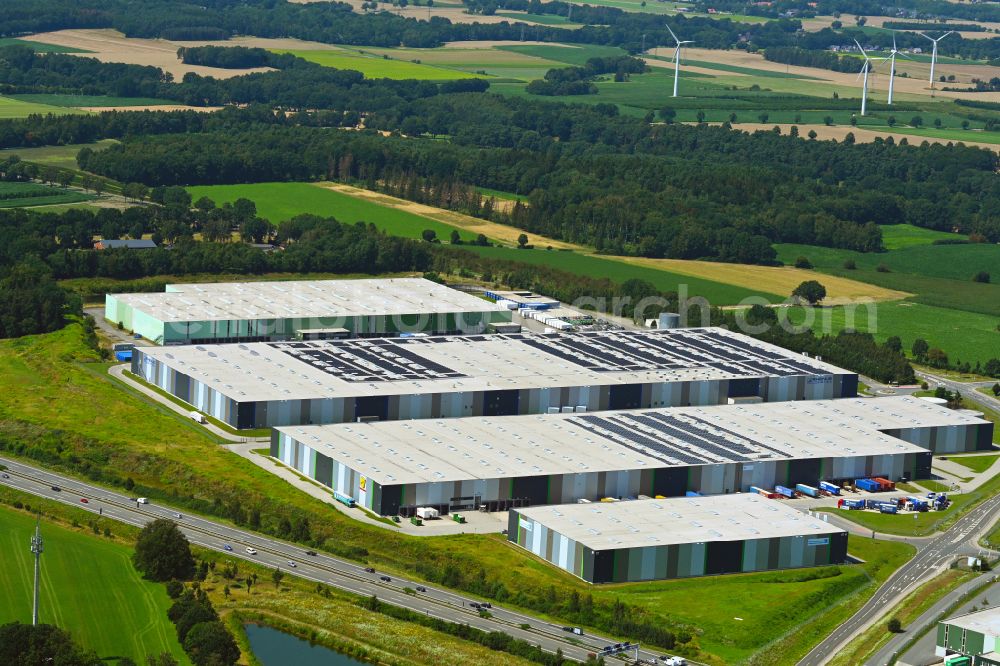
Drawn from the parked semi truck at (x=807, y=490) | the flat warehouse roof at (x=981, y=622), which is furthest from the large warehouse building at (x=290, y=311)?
the flat warehouse roof at (x=981, y=622)

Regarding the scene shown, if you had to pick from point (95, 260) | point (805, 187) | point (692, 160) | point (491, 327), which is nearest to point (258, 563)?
point (491, 327)

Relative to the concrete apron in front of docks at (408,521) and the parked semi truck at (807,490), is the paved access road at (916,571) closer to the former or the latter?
the parked semi truck at (807,490)

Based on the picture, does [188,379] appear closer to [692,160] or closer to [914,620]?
[914,620]

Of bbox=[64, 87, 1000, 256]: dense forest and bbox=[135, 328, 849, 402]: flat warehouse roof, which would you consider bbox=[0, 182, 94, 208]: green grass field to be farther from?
bbox=[135, 328, 849, 402]: flat warehouse roof

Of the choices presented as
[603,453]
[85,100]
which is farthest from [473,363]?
[85,100]

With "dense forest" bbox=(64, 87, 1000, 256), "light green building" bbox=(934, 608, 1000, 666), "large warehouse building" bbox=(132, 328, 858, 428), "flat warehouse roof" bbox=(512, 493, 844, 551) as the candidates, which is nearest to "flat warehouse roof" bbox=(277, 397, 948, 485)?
"large warehouse building" bbox=(132, 328, 858, 428)

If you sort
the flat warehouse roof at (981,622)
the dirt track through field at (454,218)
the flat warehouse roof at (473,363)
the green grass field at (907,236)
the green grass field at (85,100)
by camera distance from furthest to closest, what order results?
the green grass field at (85,100), the green grass field at (907,236), the dirt track through field at (454,218), the flat warehouse roof at (473,363), the flat warehouse roof at (981,622)
